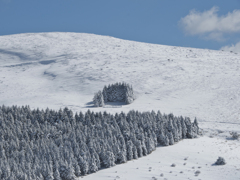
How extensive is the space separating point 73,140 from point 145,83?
40206 mm

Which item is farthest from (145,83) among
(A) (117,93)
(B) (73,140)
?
(B) (73,140)

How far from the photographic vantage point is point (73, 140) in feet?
119

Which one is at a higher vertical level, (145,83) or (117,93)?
(145,83)

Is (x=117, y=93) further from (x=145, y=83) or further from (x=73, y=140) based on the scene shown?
(x=73, y=140)

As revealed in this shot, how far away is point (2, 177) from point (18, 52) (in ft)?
280

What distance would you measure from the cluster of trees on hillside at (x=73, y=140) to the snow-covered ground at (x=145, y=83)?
164 centimetres

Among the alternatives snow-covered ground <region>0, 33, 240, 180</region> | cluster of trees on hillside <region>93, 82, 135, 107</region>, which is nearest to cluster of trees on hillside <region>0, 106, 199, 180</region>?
snow-covered ground <region>0, 33, 240, 180</region>

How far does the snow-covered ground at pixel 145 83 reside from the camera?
34.4 m

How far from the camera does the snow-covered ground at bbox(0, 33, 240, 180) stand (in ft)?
113

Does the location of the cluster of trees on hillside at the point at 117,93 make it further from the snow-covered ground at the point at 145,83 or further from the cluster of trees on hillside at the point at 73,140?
the cluster of trees on hillside at the point at 73,140

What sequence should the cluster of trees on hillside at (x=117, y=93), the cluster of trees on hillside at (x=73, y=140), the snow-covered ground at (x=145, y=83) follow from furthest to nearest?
the cluster of trees on hillside at (x=117, y=93) → the snow-covered ground at (x=145, y=83) → the cluster of trees on hillside at (x=73, y=140)

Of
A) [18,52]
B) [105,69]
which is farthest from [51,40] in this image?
[105,69]

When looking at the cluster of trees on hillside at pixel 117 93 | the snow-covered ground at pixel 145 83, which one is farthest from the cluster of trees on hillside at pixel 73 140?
the cluster of trees on hillside at pixel 117 93

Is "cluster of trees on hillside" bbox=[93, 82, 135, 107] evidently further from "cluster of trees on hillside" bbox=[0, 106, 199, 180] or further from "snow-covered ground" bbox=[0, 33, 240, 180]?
"cluster of trees on hillside" bbox=[0, 106, 199, 180]
